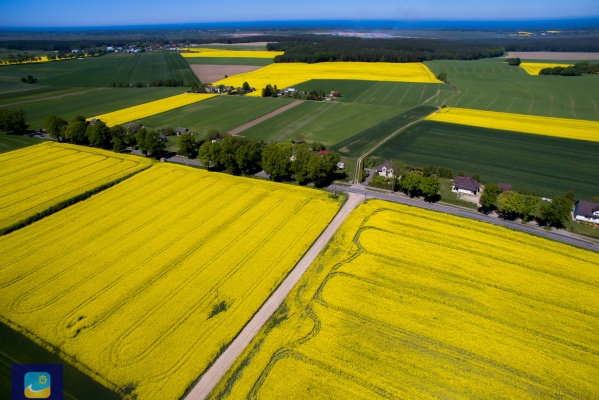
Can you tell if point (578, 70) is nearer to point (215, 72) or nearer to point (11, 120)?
point (215, 72)

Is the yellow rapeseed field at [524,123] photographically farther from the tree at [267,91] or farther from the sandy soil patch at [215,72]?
the sandy soil patch at [215,72]

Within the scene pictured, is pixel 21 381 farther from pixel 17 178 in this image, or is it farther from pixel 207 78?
pixel 207 78

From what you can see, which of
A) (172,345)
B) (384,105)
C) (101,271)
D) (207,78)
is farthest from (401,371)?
(207,78)

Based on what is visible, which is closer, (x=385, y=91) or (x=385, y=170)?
(x=385, y=170)

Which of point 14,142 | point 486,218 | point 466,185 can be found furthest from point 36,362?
point 14,142

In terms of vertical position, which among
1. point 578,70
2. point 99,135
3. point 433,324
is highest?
point 578,70

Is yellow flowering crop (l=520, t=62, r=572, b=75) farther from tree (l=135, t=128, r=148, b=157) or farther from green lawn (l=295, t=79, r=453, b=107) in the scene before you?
tree (l=135, t=128, r=148, b=157)

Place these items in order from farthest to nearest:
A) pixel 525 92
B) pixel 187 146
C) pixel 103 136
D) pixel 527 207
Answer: pixel 525 92 < pixel 103 136 < pixel 187 146 < pixel 527 207
